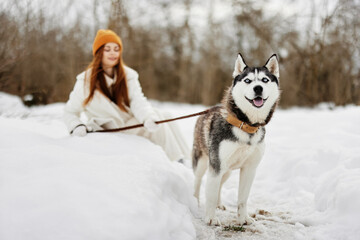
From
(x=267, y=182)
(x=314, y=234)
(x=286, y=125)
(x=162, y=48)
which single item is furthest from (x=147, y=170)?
(x=162, y=48)

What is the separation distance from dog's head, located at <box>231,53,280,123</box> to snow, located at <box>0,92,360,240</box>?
0.91 metres

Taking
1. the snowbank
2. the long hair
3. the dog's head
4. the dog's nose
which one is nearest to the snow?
the snowbank

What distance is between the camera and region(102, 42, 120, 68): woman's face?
337 centimetres

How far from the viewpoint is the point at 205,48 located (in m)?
17.4

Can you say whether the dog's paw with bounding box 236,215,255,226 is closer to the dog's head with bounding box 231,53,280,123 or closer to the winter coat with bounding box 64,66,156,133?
the dog's head with bounding box 231,53,280,123

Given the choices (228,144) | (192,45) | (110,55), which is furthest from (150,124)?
(192,45)

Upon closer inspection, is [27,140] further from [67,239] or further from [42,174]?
[67,239]

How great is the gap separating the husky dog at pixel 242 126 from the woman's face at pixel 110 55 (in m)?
1.47

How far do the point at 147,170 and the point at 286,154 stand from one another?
2.82m

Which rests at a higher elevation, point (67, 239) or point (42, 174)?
point (42, 174)

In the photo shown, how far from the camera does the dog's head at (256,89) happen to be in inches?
92.2

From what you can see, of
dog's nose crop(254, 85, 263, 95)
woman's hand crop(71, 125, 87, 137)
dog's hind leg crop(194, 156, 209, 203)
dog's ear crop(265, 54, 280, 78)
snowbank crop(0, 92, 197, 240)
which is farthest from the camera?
dog's hind leg crop(194, 156, 209, 203)

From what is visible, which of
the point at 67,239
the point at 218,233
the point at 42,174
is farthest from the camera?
the point at 218,233

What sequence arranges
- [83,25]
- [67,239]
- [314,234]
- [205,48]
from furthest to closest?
[205,48], [83,25], [314,234], [67,239]
